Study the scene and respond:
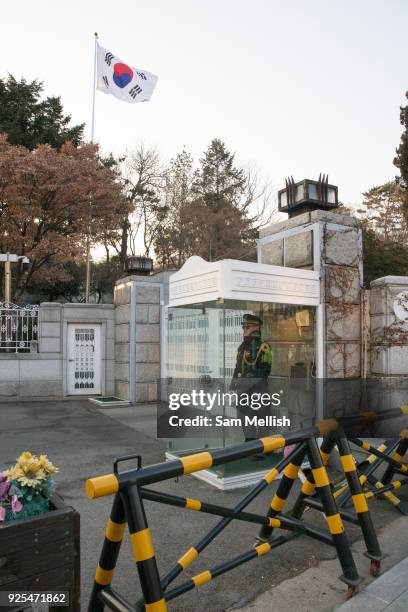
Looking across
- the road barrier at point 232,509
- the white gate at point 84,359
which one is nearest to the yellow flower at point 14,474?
the road barrier at point 232,509

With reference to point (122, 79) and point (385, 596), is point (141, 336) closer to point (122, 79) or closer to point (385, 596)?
point (385, 596)

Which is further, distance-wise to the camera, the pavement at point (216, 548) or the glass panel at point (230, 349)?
the glass panel at point (230, 349)

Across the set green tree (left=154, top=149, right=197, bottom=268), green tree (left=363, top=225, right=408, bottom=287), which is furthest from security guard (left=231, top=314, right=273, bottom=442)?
green tree (left=154, top=149, right=197, bottom=268)

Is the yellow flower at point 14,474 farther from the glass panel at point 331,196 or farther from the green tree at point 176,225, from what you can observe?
the green tree at point 176,225

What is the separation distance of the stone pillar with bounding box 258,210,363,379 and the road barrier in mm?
1682

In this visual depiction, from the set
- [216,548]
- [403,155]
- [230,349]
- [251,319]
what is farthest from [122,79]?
[216,548]

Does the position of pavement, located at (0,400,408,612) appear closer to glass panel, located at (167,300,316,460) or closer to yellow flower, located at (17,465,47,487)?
glass panel, located at (167,300,316,460)

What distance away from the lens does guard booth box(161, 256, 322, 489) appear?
5.29 metres

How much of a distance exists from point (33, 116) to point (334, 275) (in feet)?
78.6

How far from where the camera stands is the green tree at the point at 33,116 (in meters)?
24.0

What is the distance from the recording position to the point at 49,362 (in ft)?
38.1

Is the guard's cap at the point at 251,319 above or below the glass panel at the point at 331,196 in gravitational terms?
below

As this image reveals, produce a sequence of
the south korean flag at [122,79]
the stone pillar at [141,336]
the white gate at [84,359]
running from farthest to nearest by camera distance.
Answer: the south korean flag at [122,79]
the white gate at [84,359]
the stone pillar at [141,336]

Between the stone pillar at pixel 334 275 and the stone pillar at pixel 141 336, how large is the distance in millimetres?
5741
